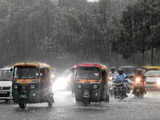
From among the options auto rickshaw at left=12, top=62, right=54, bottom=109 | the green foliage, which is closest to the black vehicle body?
auto rickshaw at left=12, top=62, right=54, bottom=109

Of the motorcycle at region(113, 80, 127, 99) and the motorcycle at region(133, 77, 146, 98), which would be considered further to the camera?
the motorcycle at region(133, 77, 146, 98)

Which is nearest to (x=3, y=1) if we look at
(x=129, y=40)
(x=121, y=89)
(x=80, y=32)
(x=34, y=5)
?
(x=34, y=5)

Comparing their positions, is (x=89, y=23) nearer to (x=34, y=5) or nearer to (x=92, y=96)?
(x=34, y=5)

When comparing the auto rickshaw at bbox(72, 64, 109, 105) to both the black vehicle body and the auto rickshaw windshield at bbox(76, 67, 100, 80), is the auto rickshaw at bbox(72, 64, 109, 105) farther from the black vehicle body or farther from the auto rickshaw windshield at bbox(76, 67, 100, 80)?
the black vehicle body

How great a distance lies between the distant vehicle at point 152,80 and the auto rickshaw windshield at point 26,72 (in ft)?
50.8

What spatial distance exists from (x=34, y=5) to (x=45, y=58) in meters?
8.88

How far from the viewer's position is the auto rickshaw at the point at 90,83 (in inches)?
1080

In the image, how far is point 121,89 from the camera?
1325 inches

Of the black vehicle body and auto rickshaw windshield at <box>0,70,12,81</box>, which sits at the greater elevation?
auto rickshaw windshield at <box>0,70,12,81</box>

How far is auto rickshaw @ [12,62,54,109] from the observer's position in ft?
83.2

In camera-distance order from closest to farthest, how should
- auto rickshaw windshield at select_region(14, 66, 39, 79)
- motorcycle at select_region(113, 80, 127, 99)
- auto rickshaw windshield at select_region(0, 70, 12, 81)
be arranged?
auto rickshaw windshield at select_region(14, 66, 39, 79), auto rickshaw windshield at select_region(0, 70, 12, 81), motorcycle at select_region(113, 80, 127, 99)

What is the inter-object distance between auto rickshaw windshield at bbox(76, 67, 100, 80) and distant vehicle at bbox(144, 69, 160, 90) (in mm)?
12335

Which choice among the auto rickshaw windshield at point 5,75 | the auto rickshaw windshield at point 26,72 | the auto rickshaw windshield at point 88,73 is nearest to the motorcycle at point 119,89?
the auto rickshaw windshield at point 88,73

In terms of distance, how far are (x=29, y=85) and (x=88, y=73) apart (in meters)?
3.82
